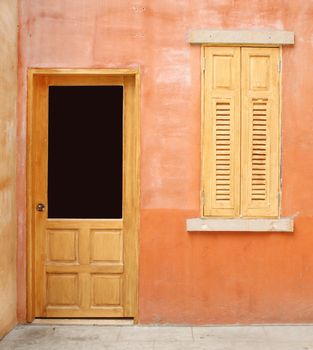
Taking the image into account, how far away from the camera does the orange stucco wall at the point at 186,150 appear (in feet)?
19.4

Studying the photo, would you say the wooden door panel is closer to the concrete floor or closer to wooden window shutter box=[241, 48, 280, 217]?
the concrete floor

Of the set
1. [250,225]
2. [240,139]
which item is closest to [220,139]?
[240,139]

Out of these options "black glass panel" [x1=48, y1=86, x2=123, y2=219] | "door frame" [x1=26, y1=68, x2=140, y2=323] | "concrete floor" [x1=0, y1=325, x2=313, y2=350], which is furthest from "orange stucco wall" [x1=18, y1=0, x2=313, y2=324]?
"black glass panel" [x1=48, y1=86, x2=123, y2=219]

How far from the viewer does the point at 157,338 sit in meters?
5.58

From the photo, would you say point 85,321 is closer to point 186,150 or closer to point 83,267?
point 83,267

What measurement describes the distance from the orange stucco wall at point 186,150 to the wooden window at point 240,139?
12 centimetres

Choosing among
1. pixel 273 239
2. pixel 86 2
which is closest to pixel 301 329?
pixel 273 239

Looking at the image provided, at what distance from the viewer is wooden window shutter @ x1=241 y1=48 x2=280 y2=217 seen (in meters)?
5.93

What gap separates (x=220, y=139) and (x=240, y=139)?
0.22 metres

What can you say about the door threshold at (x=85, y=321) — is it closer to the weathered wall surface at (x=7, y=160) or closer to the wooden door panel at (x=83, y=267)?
the wooden door panel at (x=83, y=267)

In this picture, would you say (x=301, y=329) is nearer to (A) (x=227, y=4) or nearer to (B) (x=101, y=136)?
(B) (x=101, y=136)

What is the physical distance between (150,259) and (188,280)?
47 centimetres

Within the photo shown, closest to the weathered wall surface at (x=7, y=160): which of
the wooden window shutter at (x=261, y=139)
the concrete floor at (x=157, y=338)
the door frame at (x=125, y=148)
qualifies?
the door frame at (x=125, y=148)

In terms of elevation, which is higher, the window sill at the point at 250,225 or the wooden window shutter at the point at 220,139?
the wooden window shutter at the point at 220,139
